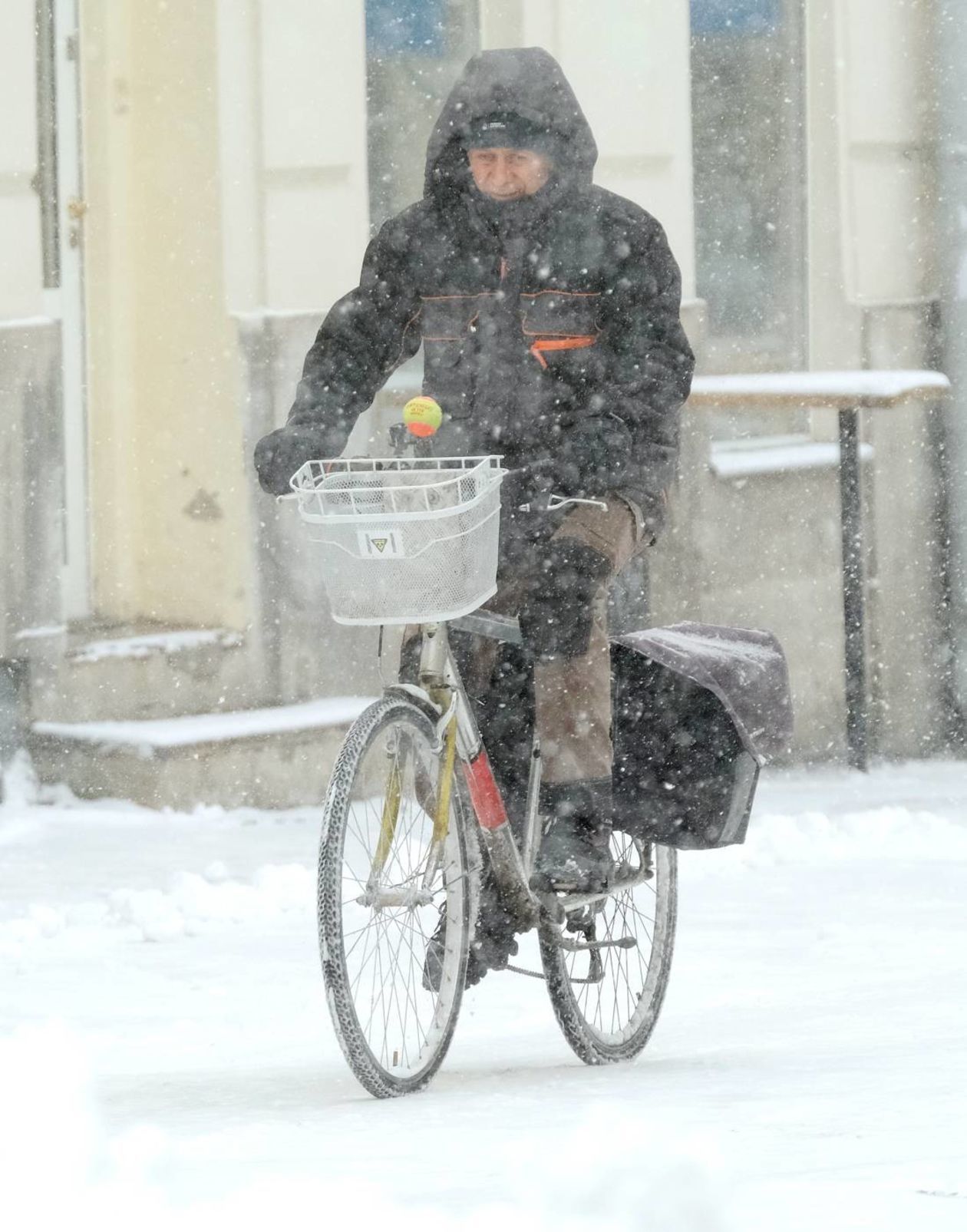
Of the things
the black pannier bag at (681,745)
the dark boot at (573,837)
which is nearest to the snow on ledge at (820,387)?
the black pannier bag at (681,745)

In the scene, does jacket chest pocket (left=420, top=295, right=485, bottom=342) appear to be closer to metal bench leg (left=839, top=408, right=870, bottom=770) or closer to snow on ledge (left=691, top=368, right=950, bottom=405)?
snow on ledge (left=691, top=368, right=950, bottom=405)

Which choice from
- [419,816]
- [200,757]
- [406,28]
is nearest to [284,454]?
[419,816]

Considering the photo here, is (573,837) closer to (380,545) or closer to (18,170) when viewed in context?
(380,545)

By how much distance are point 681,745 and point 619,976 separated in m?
0.56

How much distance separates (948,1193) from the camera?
9.64 ft

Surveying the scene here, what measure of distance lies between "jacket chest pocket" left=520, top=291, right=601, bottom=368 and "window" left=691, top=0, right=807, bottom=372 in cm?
570

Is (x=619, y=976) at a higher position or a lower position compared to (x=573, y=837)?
lower

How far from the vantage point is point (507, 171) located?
4520 millimetres

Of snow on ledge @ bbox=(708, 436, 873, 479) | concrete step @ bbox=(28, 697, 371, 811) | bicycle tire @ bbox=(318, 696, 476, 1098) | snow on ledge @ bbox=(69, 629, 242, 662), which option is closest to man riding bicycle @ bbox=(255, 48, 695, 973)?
bicycle tire @ bbox=(318, 696, 476, 1098)

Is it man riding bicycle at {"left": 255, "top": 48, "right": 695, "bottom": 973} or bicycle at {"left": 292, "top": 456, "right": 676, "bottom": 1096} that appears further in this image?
man riding bicycle at {"left": 255, "top": 48, "right": 695, "bottom": 973}

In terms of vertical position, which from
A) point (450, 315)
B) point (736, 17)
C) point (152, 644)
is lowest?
point (152, 644)

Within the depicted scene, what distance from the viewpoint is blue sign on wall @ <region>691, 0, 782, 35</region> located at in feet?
33.1

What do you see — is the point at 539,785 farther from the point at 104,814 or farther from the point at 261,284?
the point at 261,284

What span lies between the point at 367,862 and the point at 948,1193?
1493 millimetres
